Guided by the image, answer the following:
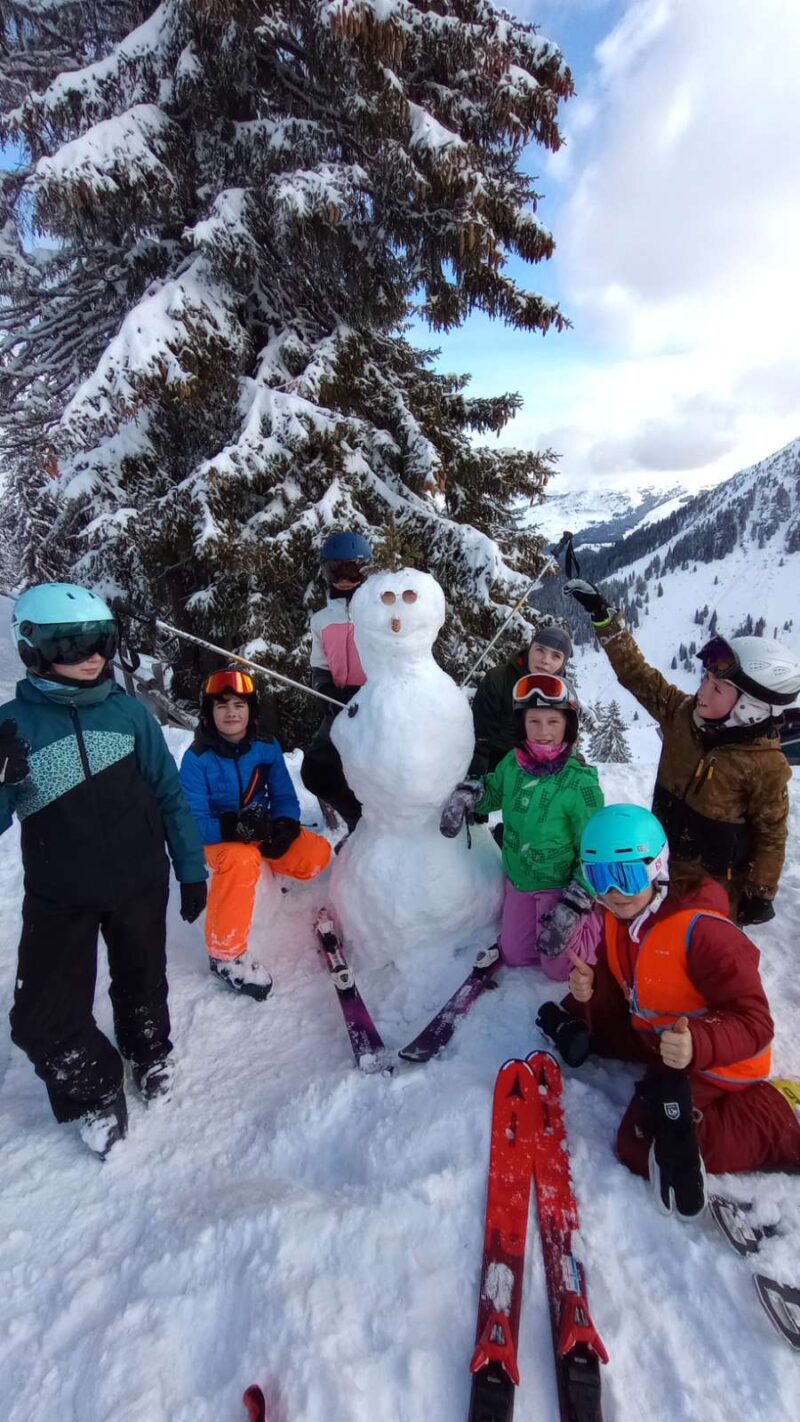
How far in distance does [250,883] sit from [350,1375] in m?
2.12

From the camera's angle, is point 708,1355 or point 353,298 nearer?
point 708,1355

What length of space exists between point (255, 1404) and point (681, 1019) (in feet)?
5.21

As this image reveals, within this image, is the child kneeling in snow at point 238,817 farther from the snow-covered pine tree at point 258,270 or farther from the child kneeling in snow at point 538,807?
the snow-covered pine tree at point 258,270

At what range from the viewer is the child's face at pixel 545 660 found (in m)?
3.58

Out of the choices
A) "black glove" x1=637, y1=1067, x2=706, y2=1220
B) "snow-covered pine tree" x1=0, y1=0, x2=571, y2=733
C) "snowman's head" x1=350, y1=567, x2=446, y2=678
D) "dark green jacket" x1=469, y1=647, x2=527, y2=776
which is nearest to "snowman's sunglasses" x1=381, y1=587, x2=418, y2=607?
"snowman's head" x1=350, y1=567, x2=446, y2=678

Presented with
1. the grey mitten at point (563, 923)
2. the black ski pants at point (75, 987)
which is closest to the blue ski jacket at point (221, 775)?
the black ski pants at point (75, 987)

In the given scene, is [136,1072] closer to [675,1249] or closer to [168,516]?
[675,1249]

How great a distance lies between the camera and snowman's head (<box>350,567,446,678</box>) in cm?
316

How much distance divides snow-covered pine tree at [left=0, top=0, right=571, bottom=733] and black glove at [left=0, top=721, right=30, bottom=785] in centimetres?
409

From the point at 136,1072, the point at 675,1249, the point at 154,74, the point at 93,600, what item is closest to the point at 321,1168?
the point at 136,1072

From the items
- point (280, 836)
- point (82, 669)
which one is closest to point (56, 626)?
point (82, 669)

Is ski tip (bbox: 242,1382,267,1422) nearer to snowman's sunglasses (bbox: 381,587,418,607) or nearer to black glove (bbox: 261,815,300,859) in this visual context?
black glove (bbox: 261,815,300,859)

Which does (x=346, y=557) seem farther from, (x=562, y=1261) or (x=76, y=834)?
(x=562, y=1261)

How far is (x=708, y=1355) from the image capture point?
171 centimetres
